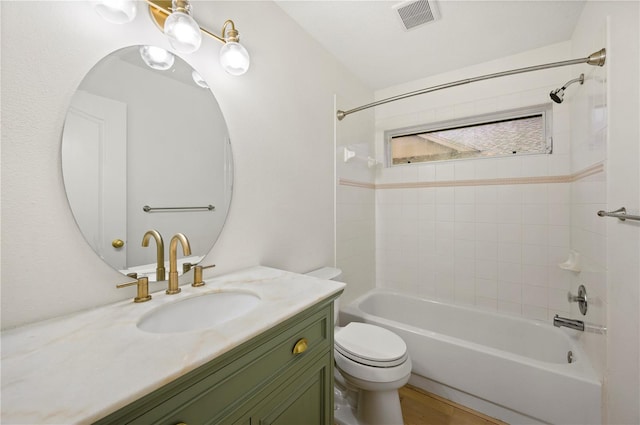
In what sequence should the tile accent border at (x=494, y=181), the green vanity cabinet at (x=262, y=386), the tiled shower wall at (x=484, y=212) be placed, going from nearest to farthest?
the green vanity cabinet at (x=262, y=386) → the tile accent border at (x=494, y=181) → the tiled shower wall at (x=484, y=212)

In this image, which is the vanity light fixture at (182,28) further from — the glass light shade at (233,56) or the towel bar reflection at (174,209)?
the towel bar reflection at (174,209)

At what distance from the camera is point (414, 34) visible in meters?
1.78

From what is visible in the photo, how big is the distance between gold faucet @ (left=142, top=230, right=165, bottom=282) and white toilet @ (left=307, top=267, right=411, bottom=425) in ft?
2.81

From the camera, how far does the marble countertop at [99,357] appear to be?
1.36 feet

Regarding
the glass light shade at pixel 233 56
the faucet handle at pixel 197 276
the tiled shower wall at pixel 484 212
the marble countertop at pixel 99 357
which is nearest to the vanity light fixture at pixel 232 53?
the glass light shade at pixel 233 56

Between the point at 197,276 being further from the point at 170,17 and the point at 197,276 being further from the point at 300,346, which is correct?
the point at 170,17

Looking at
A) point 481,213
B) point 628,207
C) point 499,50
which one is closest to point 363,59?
point 499,50

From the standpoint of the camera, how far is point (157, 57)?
1.00 metres

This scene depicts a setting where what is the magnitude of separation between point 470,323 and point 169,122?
253 cm

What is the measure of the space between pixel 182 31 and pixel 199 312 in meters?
1.06

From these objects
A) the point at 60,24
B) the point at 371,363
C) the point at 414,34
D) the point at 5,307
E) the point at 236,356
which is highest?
the point at 414,34

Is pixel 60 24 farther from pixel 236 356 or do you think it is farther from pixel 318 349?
pixel 318 349

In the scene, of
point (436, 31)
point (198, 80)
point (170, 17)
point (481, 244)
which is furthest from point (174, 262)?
point (481, 244)

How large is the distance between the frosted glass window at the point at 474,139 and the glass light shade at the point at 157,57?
215 centimetres
